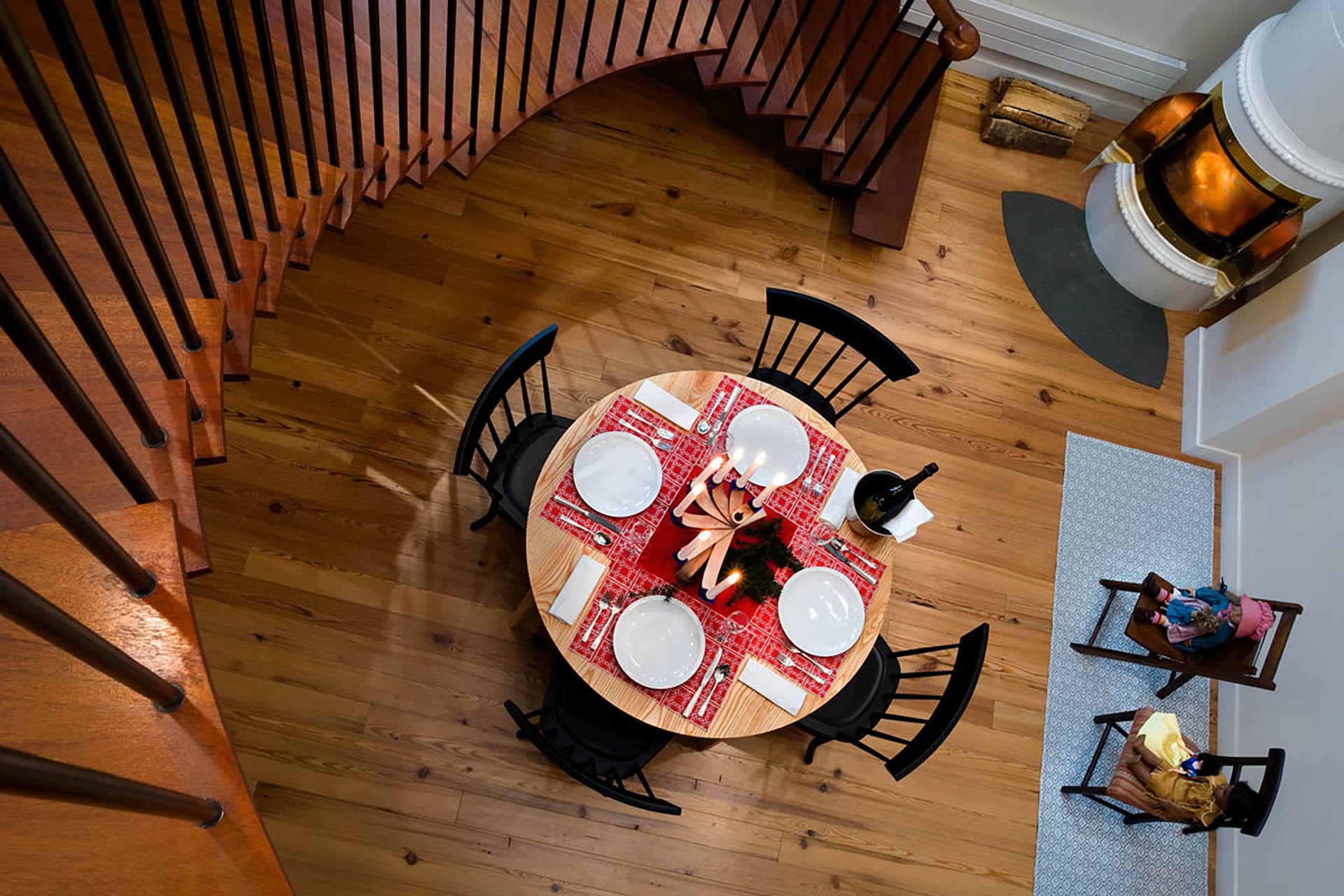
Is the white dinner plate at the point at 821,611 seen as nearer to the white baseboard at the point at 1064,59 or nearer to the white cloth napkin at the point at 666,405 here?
the white cloth napkin at the point at 666,405

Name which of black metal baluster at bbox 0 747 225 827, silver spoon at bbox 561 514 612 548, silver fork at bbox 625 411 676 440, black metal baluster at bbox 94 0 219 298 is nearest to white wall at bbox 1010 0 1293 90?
silver fork at bbox 625 411 676 440

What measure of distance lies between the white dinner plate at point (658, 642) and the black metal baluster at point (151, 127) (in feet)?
4.12

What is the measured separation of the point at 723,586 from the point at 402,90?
5.14 feet

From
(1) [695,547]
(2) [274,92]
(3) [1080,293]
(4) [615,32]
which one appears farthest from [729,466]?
(3) [1080,293]

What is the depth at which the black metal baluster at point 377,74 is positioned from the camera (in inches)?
79.4

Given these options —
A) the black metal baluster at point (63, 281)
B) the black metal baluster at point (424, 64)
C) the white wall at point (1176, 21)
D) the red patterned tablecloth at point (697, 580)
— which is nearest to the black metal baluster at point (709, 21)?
the black metal baluster at point (424, 64)

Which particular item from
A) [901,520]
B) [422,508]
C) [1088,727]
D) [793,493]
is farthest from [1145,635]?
[422,508]

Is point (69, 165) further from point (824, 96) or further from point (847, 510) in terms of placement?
point (824, 96)

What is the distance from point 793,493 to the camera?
2.57 meters

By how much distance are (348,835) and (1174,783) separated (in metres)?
2.59

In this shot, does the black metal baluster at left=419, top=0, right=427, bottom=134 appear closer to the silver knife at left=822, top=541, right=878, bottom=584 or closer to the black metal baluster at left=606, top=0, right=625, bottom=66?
the black metal baluster at left=606, top=0, right=625, bottom=66

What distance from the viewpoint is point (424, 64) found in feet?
7.21

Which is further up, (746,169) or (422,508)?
(746,169)

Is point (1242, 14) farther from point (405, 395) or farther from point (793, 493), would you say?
point (405, 395)
